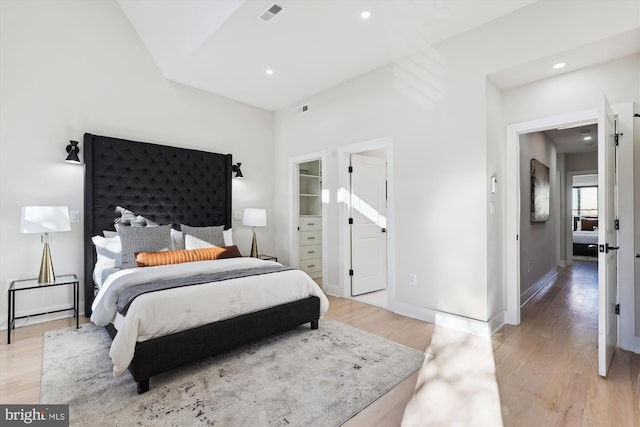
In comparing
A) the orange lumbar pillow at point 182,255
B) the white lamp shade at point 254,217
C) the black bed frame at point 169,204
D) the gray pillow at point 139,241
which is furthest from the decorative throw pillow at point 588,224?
the gray pillow at point 139,241

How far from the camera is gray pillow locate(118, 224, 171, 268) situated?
3.11m

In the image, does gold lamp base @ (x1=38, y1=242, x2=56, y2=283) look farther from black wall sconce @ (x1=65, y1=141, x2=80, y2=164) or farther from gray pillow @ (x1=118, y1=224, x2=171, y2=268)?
black wall sconce @ (x1=65, y1=141, x2=80, y2=164)

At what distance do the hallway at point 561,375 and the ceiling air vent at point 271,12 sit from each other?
335cm

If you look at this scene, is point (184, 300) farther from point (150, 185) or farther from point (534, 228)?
point (534, 228)

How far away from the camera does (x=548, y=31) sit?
8.35 ft

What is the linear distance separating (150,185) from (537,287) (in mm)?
5615

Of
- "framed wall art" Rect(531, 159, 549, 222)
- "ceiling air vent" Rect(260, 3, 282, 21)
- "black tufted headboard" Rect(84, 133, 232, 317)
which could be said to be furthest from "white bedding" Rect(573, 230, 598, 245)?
"ceiling air vent" Rect(260, 3, 282, 21)

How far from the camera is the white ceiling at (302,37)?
262 centimetres

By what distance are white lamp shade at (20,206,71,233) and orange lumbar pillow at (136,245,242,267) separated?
75 centimetres

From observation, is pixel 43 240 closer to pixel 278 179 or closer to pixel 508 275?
pixel 278 179

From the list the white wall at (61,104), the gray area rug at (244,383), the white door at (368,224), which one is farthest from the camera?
the white door at (368,224)

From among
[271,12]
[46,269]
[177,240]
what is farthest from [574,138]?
[46,269]

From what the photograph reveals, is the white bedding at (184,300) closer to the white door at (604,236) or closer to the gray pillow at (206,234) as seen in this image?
the gray pillow at (206,234)

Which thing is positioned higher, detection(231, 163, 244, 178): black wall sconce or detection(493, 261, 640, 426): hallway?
detection(231, 163, 244, 178): black wall sconce
